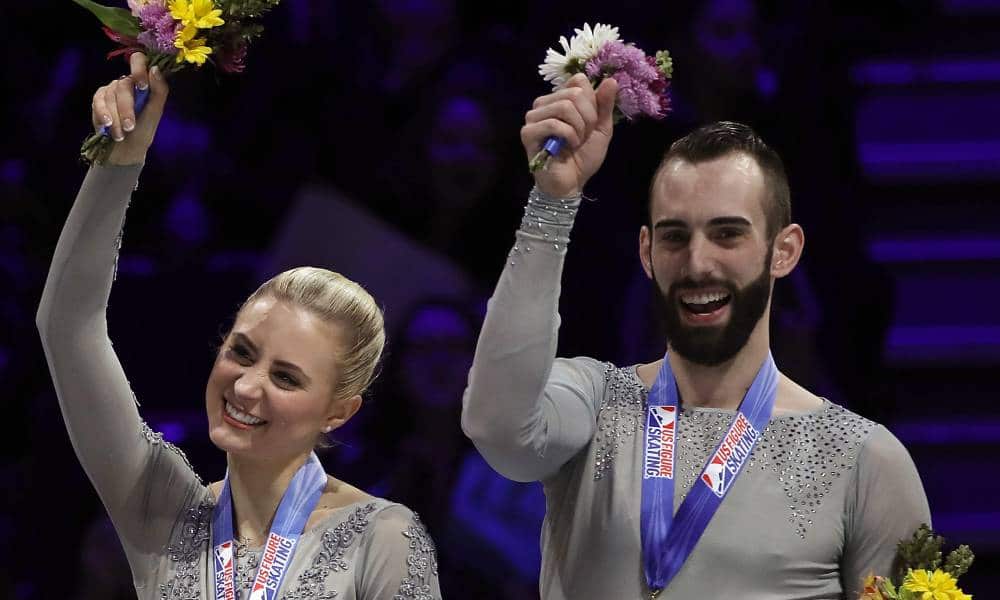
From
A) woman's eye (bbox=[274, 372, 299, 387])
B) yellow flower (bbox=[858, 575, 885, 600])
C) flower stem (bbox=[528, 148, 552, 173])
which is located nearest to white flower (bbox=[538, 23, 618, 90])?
flower stem (bbox=[528, 148, 552, 173])

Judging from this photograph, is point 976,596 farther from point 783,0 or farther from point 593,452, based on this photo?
point 593,452

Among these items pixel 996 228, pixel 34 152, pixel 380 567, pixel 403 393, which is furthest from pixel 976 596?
pixel 34 152

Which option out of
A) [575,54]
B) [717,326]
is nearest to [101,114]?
[575,54]

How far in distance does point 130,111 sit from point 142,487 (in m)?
0.69

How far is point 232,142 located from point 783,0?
1.77 meters

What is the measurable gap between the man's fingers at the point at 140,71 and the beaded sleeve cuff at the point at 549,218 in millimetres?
666

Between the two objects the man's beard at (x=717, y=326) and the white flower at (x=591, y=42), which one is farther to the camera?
the man's beard at (x=717, y=326)

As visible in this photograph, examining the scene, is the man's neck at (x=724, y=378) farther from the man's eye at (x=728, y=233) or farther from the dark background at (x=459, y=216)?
the dark background at (x=459, y=216)

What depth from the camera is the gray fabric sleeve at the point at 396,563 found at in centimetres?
265

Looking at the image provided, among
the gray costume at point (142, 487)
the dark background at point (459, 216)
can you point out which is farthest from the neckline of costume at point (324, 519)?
the dark background at point (459, 216)

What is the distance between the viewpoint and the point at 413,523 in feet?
9.04

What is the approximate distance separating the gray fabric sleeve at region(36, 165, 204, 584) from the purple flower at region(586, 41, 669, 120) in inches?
31.2

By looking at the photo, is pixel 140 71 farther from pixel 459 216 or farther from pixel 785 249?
pixel 459 216

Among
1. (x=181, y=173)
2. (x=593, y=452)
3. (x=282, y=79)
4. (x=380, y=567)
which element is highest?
(x=282, y=79)
